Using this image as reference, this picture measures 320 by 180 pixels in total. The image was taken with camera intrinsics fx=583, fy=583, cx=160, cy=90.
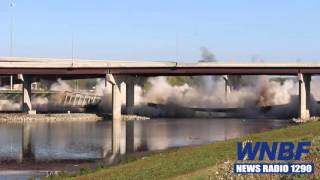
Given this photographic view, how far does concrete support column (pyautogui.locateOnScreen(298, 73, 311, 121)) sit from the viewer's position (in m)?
146

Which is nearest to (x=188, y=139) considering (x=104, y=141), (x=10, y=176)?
(x=104, y=141)

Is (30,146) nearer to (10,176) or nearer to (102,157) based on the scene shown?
(102,157)

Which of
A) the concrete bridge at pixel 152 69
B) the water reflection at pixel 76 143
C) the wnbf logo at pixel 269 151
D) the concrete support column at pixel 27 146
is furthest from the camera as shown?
the concrete bridge at pixel 152 69

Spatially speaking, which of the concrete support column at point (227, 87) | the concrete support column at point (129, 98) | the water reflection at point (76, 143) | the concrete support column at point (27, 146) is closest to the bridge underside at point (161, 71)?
the concrete support column at point (129, 98)

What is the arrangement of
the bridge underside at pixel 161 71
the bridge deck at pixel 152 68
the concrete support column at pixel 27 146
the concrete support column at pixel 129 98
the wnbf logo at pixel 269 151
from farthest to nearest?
the concrete support column at pixel 129 98, the bridge underside at pixel 161 71, the bridge deck at pixel 152 68, the concrete support column at pixel 27 146, the wnbf logo at pixel 269 151

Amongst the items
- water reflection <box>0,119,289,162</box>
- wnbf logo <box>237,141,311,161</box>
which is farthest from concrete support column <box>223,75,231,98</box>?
wnbf logo <box>237,141,311,161</box>

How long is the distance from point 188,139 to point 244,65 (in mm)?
64100

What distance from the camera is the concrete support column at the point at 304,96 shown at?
146500mm

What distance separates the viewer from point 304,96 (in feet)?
489

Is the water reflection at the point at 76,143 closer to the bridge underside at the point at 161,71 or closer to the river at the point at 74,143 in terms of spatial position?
the river at the point at 74,143

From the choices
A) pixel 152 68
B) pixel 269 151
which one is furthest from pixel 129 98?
pixel 269 151

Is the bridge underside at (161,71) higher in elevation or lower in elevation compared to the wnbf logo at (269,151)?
higher

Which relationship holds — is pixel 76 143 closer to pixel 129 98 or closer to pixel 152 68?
pixel 152 68

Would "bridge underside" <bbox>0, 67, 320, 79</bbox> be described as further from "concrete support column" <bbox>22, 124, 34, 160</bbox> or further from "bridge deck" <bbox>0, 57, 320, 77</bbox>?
"concrete support column" <bbox>22, 124, 34, 160</bbox>
